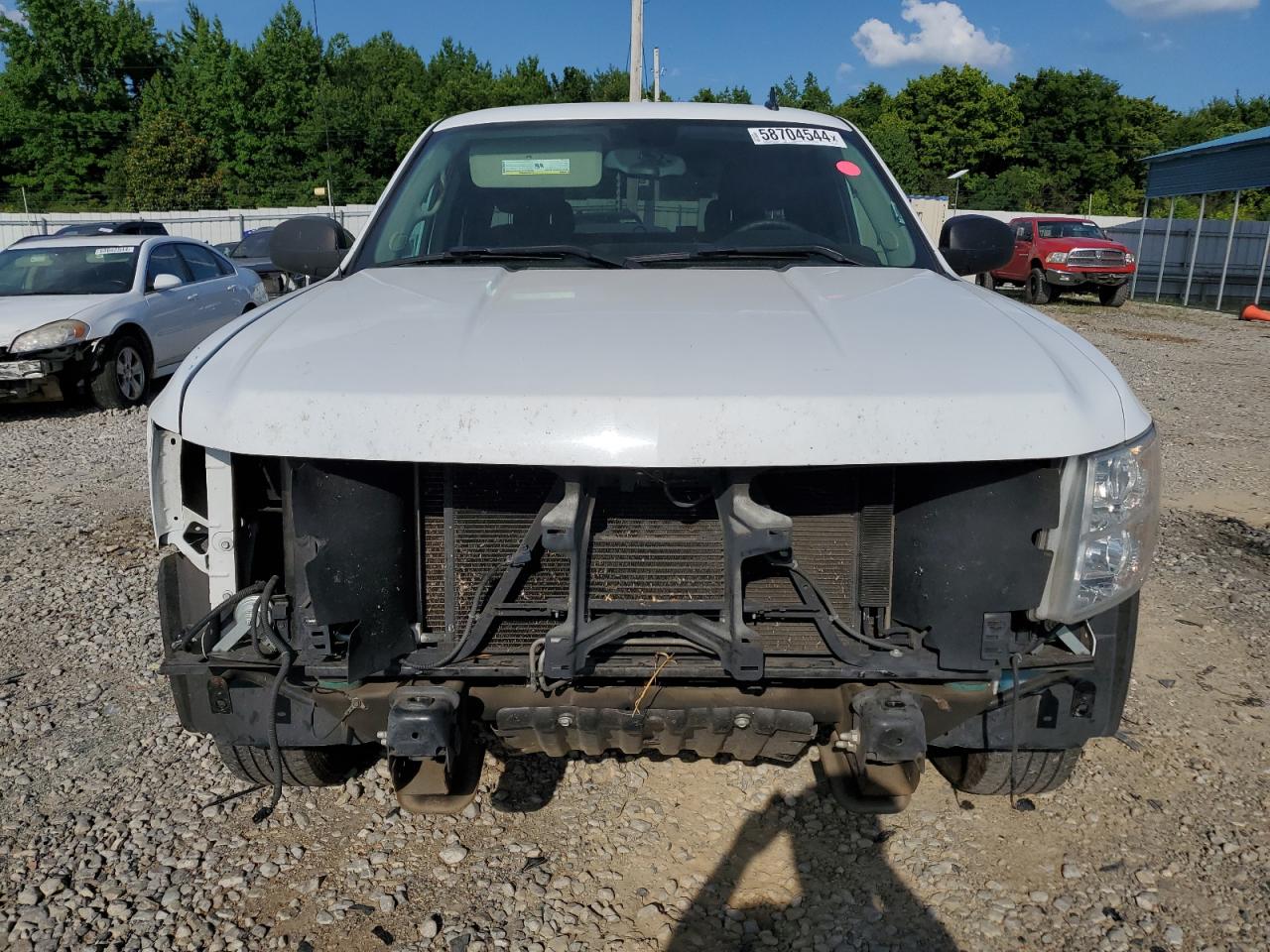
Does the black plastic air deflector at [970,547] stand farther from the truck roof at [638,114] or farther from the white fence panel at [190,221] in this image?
the white fence panel at [190,221]

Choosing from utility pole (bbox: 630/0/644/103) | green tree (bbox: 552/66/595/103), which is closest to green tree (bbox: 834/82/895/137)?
green tree (bbox: 552/66/595/103)

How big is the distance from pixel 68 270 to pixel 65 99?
51308 millimetres

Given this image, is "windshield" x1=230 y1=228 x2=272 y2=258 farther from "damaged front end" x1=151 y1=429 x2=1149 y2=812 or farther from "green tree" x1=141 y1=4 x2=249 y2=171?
"green tree" x1=141 y1=4 x2=249 y2=171

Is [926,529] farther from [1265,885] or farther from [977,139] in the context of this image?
[977,139]

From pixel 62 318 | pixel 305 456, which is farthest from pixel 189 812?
pixel 62 318

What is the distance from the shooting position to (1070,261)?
67.1 feet

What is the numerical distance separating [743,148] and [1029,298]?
20.2 m

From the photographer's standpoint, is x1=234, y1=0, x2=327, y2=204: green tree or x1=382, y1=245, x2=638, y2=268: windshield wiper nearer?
x1=382, y1=245, x2=638, y2=268: windshield wiper

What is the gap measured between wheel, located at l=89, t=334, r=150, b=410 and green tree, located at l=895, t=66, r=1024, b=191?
60289mm

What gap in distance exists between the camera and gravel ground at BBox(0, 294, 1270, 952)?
2406mm

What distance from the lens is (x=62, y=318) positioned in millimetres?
8578

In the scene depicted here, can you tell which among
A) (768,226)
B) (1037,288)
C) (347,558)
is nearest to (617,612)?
(347,558)

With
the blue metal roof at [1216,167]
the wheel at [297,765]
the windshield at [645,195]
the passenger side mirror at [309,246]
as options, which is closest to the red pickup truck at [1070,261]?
the blue metal roof at [1216,167]

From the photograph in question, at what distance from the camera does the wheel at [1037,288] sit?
68.9ft
